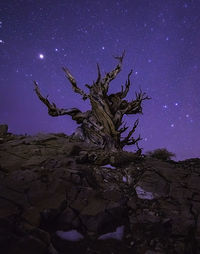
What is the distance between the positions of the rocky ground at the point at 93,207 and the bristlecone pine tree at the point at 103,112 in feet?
14.9

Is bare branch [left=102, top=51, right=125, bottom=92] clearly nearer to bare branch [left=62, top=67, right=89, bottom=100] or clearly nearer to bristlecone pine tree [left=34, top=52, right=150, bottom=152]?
bristlecone pine tree [left=34, top=52, right=150, bottom=152]

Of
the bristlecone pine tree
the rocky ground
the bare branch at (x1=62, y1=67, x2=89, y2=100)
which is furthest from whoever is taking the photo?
the bare branch at (x1=62, y1=67, x2=89, y2=100)

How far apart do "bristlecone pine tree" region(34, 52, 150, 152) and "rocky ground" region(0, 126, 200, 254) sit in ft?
14.9

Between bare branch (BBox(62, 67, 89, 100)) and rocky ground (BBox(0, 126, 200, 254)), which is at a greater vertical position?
bare branch (BBox(62, 67, 89, 100))

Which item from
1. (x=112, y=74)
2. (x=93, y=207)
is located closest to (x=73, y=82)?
(x=112, y=74)

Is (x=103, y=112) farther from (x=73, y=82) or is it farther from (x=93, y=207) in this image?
(x=93, y=207)

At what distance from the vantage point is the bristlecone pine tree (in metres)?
11.0

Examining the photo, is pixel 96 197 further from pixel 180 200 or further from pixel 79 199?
pixel 180 200

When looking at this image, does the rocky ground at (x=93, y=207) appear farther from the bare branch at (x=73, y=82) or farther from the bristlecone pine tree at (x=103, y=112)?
the bare branch at (x=73, y=82)

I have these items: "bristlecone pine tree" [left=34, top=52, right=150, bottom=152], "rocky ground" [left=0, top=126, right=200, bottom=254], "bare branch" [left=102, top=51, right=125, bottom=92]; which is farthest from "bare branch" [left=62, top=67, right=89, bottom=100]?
"rocky ground" [left=0, top=126, right=200, bottom=254]

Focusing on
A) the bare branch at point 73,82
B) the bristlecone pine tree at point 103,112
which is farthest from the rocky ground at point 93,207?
the bare branch at point 73,82

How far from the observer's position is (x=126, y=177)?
19.3ft

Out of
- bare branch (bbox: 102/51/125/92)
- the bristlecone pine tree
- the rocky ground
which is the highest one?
bare branch (bbox: 102/51/125/92)

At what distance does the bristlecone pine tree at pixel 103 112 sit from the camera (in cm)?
1098
